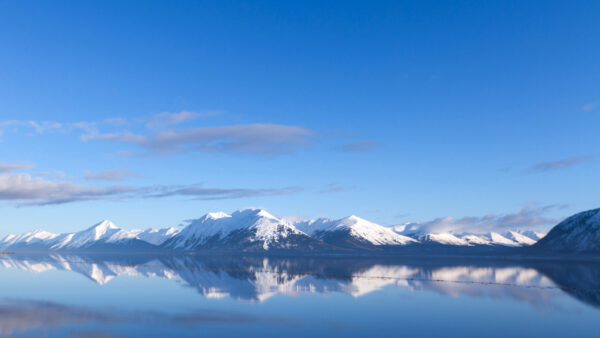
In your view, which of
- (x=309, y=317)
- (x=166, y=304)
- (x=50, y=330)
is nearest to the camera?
(x=50, y=330)

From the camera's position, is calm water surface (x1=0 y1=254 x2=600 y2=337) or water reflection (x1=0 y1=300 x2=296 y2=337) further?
water reflection (x1=0 y1=300 x2=296 y2=337)

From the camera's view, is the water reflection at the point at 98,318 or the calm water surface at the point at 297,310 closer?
the calm water surface at the point at 297,310

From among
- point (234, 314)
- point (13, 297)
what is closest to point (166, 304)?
point (234, 314)

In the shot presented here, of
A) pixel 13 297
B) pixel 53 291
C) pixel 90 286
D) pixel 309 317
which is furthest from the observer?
pixel 90 286

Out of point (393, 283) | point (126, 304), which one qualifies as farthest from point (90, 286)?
point (393, 283)

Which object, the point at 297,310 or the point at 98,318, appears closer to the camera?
the point at 98,318

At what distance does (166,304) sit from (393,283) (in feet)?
224

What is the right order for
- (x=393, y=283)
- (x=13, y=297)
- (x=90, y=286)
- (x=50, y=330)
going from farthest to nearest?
(x=393, y=283) < (x=90, y=286) < (x=13, y=297) < (x=50, y=330)

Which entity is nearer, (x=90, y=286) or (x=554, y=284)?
(x=90, y=286)

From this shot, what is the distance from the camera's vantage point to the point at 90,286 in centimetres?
12069

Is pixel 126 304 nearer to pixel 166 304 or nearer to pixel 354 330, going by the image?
pixel 166 304

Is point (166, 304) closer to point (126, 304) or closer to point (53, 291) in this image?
point (126, 304)

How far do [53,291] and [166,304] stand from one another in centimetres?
4026

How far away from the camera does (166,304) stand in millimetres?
86500
